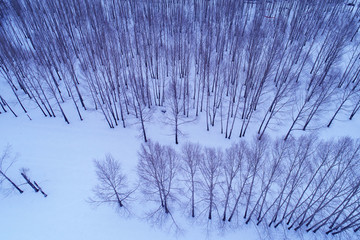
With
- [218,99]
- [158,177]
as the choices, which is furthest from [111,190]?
[218,99]

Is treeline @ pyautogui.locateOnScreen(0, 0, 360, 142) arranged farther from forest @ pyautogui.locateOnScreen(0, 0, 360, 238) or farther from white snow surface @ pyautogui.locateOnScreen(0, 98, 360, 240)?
white snow surface @ pyautogui.locateOnScreen(0, 98, 360, 240)

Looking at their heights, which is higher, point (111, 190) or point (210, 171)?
point (210, 171)

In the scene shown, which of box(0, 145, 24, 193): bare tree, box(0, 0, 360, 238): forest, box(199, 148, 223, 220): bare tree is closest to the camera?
box(199, 148, 223, 220): bare tree

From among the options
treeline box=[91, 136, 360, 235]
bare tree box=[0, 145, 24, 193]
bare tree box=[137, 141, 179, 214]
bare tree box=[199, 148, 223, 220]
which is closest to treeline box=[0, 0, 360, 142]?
bare tree box=[137, 141, 179, 214]

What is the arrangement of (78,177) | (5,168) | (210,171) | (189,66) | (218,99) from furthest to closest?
(189,66), (218,99), (5,168), (78,177), (210,171)

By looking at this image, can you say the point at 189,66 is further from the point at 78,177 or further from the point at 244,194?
the point at 78,177

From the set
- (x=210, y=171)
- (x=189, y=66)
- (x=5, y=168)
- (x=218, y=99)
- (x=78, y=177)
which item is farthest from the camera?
(x=189, y=66)
